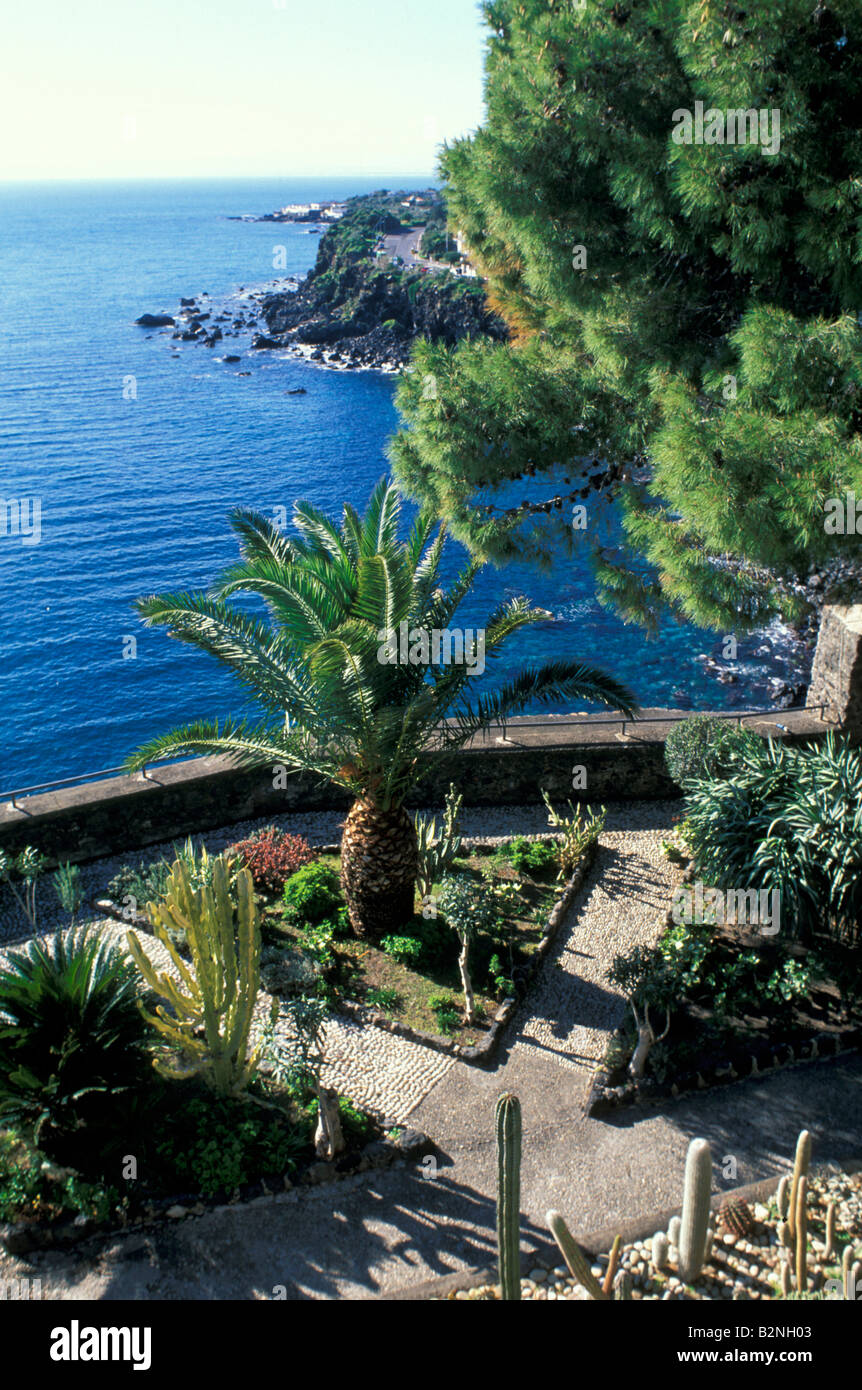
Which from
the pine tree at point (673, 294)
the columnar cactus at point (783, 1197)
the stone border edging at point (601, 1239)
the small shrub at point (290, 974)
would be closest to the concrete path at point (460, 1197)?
the stone border edging at point (601, 1239)

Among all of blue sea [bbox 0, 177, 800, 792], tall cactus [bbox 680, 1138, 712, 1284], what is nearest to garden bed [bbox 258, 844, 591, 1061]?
tall cactus [bbox 680, 1138, 712, 1284]

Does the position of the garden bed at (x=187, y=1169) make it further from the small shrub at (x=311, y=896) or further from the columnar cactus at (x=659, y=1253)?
the small shrub at (x=311, y=896)

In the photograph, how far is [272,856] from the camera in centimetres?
1283

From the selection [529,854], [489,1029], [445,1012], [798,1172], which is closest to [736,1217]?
[798,1172]

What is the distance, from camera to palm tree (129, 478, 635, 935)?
417 inches

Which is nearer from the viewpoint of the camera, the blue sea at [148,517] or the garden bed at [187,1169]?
the garden bed at [187,1169]

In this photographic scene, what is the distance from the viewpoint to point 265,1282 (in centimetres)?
793

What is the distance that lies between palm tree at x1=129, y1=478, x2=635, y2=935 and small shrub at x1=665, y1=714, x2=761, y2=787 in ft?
5.59

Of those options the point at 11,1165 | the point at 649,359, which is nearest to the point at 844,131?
the point at 649,359

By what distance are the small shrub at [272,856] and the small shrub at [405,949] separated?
6.22 ft

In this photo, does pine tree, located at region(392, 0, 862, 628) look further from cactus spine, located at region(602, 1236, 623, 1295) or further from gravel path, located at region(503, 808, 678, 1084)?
cactus spine, located at region(602, 1236, 623, 1295)

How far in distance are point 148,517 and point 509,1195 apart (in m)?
38.4

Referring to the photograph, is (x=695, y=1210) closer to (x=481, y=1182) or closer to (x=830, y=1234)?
(x=830, y=1234)

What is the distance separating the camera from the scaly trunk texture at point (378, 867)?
452 inches
